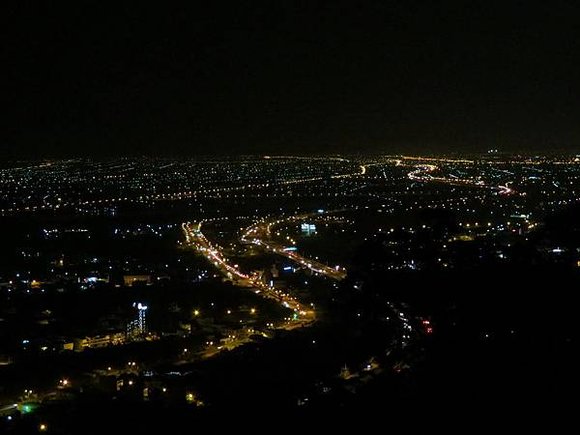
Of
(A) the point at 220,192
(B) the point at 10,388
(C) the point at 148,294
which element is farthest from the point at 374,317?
(A) the point at 220,192

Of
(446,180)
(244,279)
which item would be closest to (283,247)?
(244,279)

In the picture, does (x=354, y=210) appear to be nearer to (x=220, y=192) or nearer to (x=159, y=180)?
(x=220, y=192)

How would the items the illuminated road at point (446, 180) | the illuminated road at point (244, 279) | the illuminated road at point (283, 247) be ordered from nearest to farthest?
the illuminated road at point (244, 279) < the illuminated road at point (283, 247) < the illuminated road at point (446, 180)

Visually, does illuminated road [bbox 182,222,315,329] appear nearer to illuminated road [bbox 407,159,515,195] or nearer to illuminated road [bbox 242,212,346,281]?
illuminated road [bbox 242,212,346,281]

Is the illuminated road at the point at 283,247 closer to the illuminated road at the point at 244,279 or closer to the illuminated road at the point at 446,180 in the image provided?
the illuminated road at the point at 244,279

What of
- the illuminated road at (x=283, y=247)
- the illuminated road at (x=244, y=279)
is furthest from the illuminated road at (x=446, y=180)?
the illuminated road at (x=244, y=279)

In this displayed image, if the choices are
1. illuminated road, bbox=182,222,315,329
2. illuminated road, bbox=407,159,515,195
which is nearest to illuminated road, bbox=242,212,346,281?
illuminated road, bbox=182,222,315,329

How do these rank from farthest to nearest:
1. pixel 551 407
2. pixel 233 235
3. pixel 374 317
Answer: pixel 233 235
pixel 374 317
pixel 551 407

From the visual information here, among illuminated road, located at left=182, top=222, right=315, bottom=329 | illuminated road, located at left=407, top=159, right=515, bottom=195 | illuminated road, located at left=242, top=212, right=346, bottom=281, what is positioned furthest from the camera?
illuminated road, located at left=407, top=159, right=515, bottom=195
